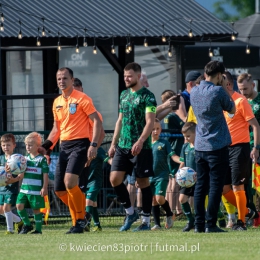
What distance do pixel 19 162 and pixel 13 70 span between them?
7.03 meters

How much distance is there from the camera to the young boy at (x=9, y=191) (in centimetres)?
1371

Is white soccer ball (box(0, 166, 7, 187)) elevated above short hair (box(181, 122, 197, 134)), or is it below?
below

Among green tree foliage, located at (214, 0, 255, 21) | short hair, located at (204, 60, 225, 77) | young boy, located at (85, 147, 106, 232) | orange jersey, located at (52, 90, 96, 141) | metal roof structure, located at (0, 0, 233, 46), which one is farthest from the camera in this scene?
green tree foliage, located at (214, 0, 255, 21)

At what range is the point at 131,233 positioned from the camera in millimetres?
11953

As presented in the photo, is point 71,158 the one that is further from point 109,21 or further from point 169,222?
point 109,21

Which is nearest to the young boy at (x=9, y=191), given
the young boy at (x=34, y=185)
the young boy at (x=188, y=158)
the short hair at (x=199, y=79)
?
the young boy at (x=34, y=185)

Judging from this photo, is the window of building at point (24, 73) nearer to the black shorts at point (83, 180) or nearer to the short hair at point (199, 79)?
the short hair at point (199, 79)

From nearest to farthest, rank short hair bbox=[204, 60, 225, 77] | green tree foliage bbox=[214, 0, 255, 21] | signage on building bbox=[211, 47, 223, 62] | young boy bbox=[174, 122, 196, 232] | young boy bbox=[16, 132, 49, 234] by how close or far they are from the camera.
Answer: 1. short hair bbox=[204, 60, 225, 77]
2. young boy bbox=[16, 132, 49, 234]
3. young boy bbox=[174, 122, 196, 232]
4. signage on building bbox=[211, 47, 223, 62]
5. green tree foliage bbox=[214, 0, 255, 21]

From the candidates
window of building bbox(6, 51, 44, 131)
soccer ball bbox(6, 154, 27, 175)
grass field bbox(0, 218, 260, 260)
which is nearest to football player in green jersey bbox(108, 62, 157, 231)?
grass field bbox(0, 218, 260, 260)

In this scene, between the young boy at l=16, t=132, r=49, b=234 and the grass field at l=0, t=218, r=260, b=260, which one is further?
the young boy at l=16, t=132, r=49, b=234

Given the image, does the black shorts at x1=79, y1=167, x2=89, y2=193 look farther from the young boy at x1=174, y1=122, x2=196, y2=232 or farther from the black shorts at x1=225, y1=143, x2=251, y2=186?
the black shorts at x1=225, y1=143, x2=251, y2=186

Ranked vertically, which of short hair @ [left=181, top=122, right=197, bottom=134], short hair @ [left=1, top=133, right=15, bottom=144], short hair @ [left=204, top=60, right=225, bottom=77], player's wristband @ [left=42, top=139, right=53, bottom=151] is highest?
short hair @ [left=204, top=60, right=225, bottom=77]

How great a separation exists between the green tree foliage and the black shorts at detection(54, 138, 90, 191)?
55248mm

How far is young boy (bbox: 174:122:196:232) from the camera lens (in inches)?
525
